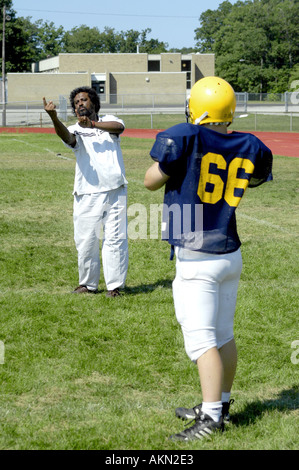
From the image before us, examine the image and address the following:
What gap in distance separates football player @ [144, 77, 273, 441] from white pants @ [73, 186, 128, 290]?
2.82m

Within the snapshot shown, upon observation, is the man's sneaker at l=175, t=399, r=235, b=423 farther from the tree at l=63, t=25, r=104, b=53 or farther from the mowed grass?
the tree at l=63, t=25, r=104, b=53

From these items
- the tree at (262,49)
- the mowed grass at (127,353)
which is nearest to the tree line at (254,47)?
the tree at (262,49)

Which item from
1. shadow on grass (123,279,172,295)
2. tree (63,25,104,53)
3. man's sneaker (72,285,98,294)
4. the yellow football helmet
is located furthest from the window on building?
the yellow football helmet

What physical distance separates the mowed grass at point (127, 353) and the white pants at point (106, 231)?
282 millimetres

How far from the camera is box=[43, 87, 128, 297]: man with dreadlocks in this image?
244 inches

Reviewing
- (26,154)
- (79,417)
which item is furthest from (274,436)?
(26,154)

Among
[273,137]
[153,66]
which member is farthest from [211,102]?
[153,66]

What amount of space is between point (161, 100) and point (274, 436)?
205 feet

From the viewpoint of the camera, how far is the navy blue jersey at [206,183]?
331 centimetres

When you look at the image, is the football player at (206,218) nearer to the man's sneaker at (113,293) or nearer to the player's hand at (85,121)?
the player's hand at (85,121)

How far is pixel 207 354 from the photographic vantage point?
3.38m

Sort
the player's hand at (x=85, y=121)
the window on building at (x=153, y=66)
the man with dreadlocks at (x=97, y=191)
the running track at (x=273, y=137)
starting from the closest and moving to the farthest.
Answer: the player's hand at (x=85, y=121)
the man with dreadlocks at (x=97, y=191)
the running track at (x=273, y=137)
the window on building at (x=153, y=66)

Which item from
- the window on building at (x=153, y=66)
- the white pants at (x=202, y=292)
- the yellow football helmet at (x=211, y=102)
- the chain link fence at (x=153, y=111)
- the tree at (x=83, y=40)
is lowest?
the white pants at (x=202, y=292)
